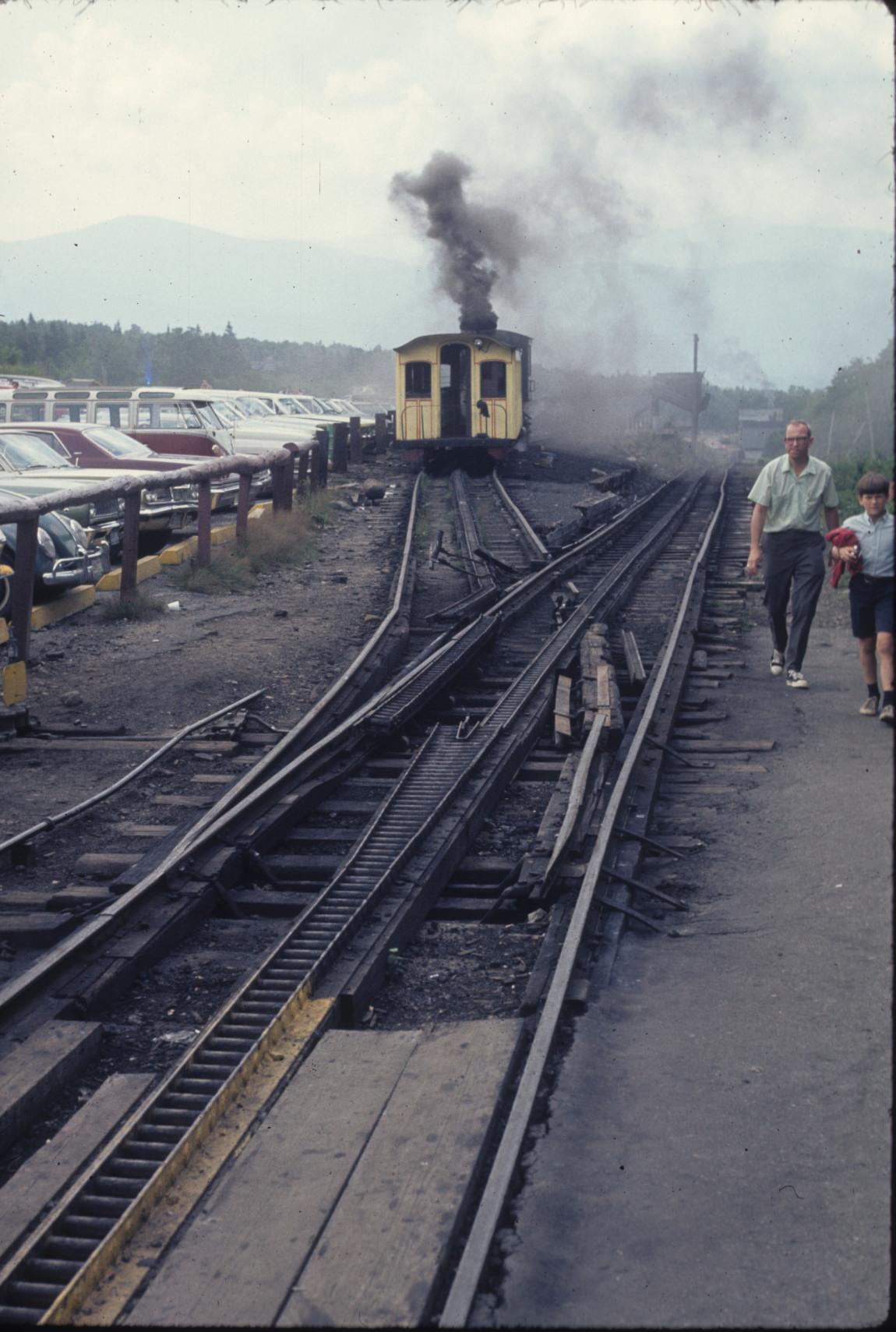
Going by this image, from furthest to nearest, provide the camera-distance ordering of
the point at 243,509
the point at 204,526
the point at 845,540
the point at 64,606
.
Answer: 1. the point at 243,509
2. the point at 204,526
3. the point at 64,606
4. the point at 845,540

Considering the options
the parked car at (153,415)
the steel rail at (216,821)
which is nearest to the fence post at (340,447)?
the parked car at (153,415)

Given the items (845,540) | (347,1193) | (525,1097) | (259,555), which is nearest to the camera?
(347,1193)

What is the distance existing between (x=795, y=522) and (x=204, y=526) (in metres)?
6.96

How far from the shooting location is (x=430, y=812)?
7.00m

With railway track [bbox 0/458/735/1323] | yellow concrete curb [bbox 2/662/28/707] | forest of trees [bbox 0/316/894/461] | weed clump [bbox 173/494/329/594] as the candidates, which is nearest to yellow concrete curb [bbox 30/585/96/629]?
weed clump [bbox 173/494/329/594]

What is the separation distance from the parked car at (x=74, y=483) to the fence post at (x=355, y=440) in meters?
14.4

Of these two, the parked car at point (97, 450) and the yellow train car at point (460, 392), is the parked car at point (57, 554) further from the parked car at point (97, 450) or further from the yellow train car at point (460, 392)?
the yellow train car at point (460, 392)

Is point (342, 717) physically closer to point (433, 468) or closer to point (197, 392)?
point (197, 392)

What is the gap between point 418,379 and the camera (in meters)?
32.8

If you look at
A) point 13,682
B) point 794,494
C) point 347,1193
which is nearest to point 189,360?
point 13,682

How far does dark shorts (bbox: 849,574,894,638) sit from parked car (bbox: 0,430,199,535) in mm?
6468

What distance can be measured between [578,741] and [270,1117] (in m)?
4.78

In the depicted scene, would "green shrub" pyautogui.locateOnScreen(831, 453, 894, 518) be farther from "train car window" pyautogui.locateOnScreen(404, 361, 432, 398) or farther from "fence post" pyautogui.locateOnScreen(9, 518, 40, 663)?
"fence post" pyautogui.locateOnScreen(9, 518, 40, 663)

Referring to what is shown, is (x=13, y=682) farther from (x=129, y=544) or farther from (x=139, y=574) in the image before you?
(x=139, y=574)
